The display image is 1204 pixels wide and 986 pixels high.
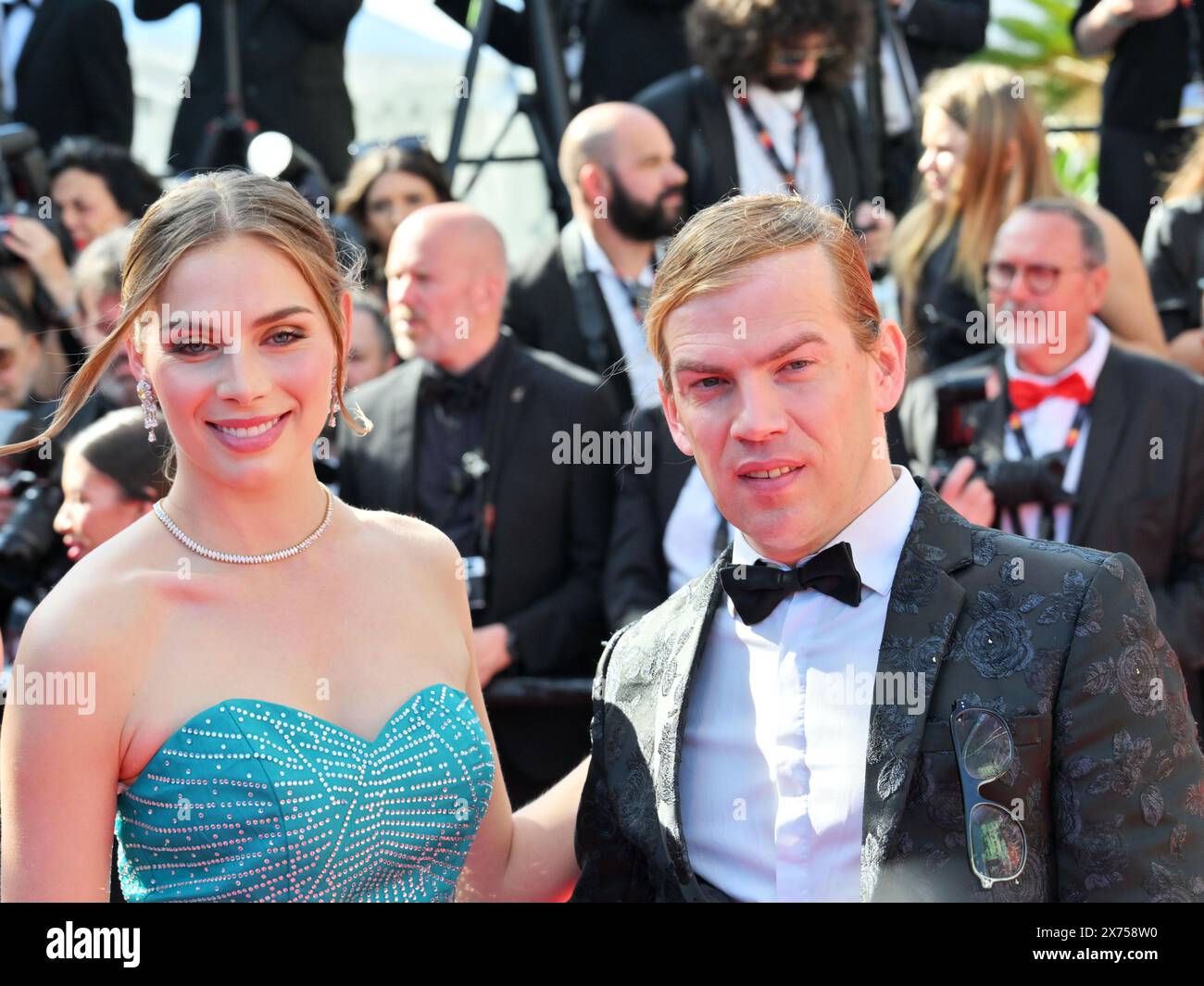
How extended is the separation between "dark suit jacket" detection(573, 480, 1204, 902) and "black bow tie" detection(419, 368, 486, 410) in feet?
7.46

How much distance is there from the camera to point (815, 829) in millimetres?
2246

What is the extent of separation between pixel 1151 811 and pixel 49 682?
5.23 ft

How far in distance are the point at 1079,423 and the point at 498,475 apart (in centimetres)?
163

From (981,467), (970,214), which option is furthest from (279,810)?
(970,214)

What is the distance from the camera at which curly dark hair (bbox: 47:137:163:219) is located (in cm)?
588

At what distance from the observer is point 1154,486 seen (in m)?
4.11

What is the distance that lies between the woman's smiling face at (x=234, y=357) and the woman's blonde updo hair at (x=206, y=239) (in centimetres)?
2

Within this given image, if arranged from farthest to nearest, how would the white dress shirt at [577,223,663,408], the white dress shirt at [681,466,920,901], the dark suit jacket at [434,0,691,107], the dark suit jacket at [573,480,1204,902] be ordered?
the dark suit jacket at [434,0,691,107] → the white dress shirt at [577,223,663,408] → the white dress shirt at [681,466,920,901] → the dark suit jacket at [573,480,1204,902]

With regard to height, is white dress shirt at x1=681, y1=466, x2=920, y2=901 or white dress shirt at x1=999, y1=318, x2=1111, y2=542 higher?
white dress shirt at x1=999, y1=318, x2=1111, y2=542

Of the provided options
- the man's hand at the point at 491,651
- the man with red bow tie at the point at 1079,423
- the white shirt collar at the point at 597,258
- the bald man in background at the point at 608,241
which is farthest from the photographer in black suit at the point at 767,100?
the man's hand at the point at 491,651

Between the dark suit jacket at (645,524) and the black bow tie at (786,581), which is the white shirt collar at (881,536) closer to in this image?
the black bow tie at (786,581)

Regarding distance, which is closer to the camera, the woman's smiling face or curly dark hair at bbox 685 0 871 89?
the woman's smiling face

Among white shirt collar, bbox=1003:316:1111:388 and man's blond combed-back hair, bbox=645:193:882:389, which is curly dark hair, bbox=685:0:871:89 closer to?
white shirt collar, bbox=1003:316:1111:388

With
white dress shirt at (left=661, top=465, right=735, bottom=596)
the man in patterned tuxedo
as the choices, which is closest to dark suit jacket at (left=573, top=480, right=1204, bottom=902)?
the man in patterned tuxedo
